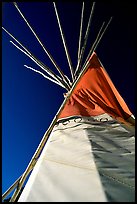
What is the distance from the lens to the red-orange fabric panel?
369cm

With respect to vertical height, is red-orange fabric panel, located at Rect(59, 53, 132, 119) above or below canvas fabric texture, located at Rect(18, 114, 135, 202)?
above

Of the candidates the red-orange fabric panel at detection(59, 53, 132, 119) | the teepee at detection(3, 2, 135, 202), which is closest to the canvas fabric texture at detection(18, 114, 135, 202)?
the teepee at detection(3, 2, 135, 202)

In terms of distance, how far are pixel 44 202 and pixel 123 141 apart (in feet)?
3.84

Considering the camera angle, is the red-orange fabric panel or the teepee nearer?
the teepee

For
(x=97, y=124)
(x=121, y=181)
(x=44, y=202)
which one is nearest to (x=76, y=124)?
(x=97, y=124)

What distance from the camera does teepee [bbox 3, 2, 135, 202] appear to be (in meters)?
1.94

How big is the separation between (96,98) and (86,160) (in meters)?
1.82

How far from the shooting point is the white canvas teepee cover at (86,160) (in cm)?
193

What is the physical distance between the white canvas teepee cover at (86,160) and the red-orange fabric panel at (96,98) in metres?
0.01

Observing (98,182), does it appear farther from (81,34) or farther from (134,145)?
(81,34)

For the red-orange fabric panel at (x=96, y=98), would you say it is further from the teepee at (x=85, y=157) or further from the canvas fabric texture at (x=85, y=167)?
the canvas fabric texture at (x=85, y=167)

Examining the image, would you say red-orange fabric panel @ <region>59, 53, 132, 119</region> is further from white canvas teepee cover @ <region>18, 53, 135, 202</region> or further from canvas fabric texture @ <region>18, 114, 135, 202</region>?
canvas fabric texture @ <region>18, 114, 135, 202</region>

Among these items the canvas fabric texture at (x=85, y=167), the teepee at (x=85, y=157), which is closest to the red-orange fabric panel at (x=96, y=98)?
the teepee at (x=85, y=157)

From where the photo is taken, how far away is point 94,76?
453cm
